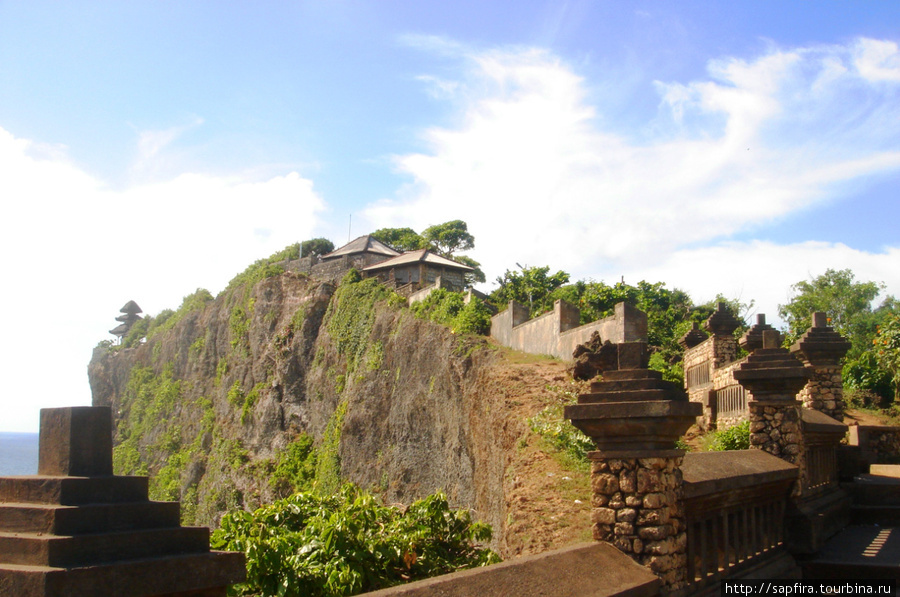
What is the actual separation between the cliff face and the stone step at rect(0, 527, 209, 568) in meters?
11.3

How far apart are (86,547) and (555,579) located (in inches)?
106

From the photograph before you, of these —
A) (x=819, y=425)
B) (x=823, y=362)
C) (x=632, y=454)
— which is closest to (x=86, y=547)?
(x=632, y=454)

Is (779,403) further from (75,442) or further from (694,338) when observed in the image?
(694,338)

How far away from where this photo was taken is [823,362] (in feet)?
46.0

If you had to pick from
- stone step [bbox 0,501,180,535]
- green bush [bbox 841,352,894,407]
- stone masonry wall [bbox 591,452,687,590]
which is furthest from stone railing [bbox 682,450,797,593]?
green bush [bbox 841,352,894,407]

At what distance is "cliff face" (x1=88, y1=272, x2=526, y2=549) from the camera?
21.7 m

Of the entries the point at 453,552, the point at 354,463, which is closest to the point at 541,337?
the point at 354,463

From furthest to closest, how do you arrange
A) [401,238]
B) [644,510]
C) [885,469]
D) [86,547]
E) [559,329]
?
1. [401,238]
2. [559,329]
3. [885,469]
4. [644,510]
5. [86,547]

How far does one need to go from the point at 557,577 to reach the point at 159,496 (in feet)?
132

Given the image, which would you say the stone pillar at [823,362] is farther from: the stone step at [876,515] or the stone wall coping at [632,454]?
the stone wall coping at [632,454]

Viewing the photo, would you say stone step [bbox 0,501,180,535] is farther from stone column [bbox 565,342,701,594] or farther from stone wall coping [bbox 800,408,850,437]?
stone wall coping [bbox 800,408,850,437]

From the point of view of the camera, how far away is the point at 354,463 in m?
28.2

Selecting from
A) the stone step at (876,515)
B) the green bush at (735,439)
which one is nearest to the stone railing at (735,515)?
the green bush at (735,439)

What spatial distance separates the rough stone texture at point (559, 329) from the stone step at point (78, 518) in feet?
41.7
